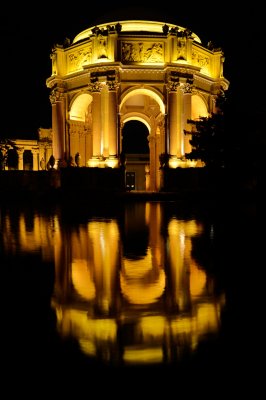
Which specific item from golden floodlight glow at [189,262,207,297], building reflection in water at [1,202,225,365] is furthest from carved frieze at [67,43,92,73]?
golden floodlight glow at [189,262,207,297]

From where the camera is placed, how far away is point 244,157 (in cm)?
2100

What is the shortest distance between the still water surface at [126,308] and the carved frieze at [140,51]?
25.3 metres

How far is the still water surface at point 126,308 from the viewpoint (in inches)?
103

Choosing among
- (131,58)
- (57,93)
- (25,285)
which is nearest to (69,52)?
(57,93)

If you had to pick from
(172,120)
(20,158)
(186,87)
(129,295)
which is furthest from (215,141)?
(20,158)

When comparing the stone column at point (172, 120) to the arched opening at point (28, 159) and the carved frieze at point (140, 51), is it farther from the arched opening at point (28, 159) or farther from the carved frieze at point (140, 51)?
the arched opening at point (28, 159)

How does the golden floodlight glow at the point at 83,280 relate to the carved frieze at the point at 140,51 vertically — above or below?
below

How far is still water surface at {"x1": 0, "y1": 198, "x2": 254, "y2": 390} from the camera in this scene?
8.55 feet

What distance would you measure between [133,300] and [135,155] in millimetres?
42380

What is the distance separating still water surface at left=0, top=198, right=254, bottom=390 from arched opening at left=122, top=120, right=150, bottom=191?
33491 millimetres

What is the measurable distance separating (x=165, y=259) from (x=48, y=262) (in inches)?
Result: 66.7

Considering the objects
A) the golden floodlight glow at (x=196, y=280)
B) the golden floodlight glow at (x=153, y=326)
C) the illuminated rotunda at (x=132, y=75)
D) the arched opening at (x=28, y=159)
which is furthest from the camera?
the arched opening at (x=28, y=159)

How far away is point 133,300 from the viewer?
4.03m

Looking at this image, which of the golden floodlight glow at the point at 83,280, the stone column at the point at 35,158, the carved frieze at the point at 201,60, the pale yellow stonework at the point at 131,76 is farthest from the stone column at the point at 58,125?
the golden floodlight glow at the point at 83,280
